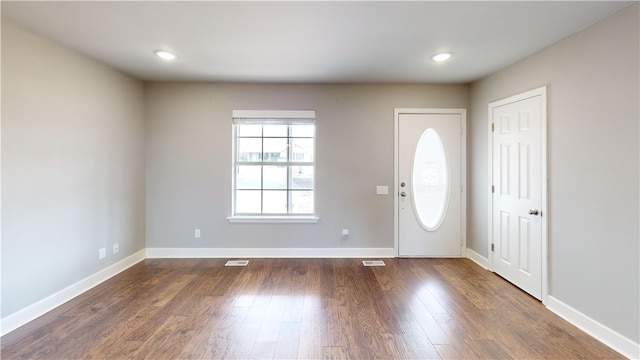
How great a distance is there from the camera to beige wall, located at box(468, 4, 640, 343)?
6.52ft

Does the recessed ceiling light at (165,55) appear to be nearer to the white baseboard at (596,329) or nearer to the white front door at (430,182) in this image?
the white front door at (430,182)

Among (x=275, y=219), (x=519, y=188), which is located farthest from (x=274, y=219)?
(x=519, y=188)

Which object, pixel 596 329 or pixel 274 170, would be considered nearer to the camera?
pixel 596 329

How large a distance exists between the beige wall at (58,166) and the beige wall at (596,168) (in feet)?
15.2

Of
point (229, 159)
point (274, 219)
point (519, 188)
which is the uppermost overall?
point (229, 159)

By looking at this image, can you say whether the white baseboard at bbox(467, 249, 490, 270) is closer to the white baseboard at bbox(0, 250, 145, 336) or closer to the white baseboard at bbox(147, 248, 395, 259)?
the white baseboard at bbox(147, 248, 395, 259)

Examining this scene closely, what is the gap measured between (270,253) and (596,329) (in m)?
3.41

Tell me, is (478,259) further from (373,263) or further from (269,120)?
(269,120)

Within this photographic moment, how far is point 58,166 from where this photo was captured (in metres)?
2.67

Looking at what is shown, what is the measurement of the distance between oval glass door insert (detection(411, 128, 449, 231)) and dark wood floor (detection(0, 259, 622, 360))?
34.6 inches

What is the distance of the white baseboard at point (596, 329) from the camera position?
6.43ft

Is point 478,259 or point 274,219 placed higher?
point 274,219

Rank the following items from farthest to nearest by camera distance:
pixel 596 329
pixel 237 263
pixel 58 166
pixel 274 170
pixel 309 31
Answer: pixel 274 170 < pixel 237 263 < pixel 58 166 < pixel 309 31 < pixel 596 329

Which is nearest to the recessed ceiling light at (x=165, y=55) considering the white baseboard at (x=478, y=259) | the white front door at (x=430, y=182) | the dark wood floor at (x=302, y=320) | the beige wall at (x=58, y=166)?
the beige wall at (x=58, y=166)
